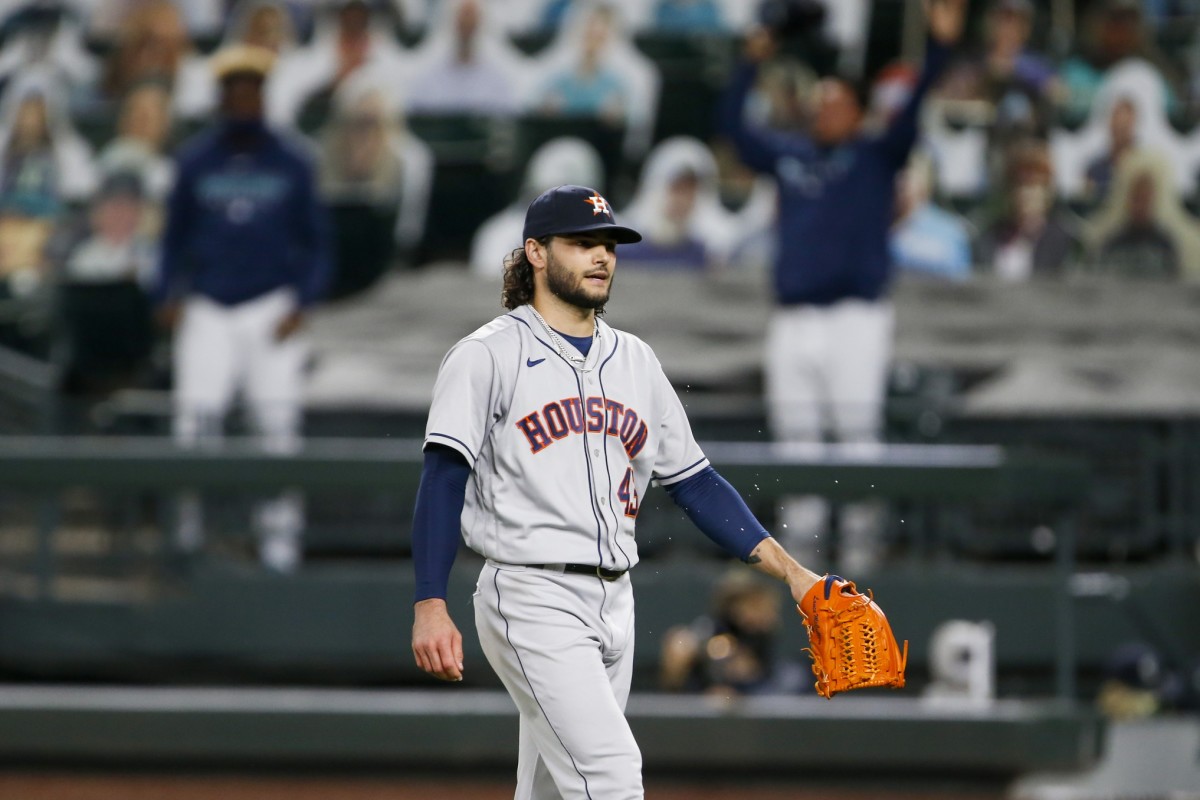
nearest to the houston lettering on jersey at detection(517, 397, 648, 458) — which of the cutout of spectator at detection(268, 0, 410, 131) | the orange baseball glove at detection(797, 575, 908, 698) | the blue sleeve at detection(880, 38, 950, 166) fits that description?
the orange baseball glove at detection(797, 575, 908, 698)

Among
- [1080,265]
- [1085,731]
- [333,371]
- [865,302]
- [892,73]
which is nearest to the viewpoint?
[1085,731]

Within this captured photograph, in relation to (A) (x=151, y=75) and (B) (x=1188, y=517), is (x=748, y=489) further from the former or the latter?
(A) (x=151, y=75)

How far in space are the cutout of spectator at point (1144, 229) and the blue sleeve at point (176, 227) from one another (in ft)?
15.6

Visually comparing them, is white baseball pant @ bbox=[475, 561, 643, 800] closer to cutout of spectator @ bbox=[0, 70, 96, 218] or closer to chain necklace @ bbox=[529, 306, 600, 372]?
chain necklace @ bbox=[529, 306, 600, 372]

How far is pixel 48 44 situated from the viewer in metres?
10.6

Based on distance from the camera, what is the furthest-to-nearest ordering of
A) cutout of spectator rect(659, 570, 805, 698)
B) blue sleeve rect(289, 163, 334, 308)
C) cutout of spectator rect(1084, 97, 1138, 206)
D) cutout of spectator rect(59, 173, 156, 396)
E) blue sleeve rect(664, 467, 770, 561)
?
cutout of spectator rect(1084, 97, 1138, 206)
cutout of spectator rect(59, 173, 156, 396)
blue sleeve rect(289, 163, 334, 308)
cutout of spectator rect(659, 570, 805, 698)
blue sleeve rect(664, 467, 770, 561)

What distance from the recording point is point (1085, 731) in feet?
20.6

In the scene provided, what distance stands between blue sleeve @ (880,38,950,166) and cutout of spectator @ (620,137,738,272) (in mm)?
1988

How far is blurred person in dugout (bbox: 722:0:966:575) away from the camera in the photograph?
24.0ft

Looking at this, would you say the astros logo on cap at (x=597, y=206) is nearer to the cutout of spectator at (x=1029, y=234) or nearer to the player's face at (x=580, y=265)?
the player's face at (x=580, y=265)

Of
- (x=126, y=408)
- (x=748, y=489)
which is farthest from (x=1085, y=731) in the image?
(x=126, y=408)

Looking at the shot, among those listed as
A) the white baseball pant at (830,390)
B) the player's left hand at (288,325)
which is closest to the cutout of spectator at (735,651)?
the white baseball pant at (830,390)

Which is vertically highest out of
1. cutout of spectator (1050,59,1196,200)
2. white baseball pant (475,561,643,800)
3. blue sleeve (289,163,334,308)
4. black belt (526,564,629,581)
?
cutout of spectator (1050,59,1196,200)

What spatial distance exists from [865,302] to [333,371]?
103 inches
